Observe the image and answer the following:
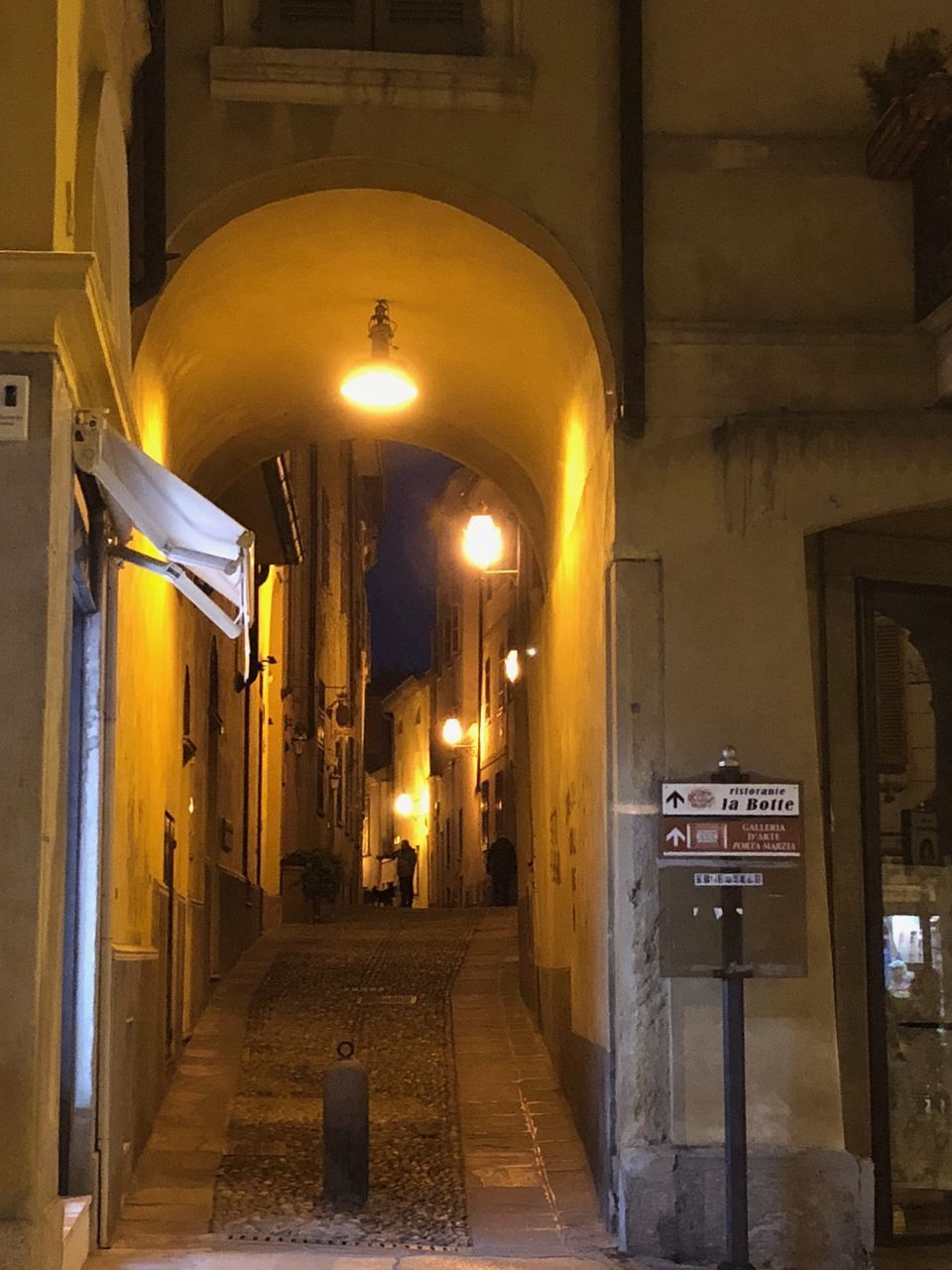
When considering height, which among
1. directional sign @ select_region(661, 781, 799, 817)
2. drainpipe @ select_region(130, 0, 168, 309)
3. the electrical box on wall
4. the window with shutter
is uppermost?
the window with shutter

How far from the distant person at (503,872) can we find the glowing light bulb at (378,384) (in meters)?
15.2

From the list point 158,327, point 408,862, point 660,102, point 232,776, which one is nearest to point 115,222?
point 158,327

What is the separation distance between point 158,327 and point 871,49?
13.4 feet

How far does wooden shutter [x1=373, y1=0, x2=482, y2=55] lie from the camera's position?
8.52 meters

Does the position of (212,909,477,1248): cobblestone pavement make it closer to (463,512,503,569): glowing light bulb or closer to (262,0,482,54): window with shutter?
(463,512,503,569): glowing light bulb

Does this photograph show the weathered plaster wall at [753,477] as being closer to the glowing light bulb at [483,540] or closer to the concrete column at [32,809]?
the concrete column at [32,809]

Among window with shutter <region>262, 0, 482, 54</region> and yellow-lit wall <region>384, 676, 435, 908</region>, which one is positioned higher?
window with shutter <region>262, 0, 482, 54</region>

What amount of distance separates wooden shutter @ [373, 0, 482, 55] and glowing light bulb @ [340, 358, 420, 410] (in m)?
2.20

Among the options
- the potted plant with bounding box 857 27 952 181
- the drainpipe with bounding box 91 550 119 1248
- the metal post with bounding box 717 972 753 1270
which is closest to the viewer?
the metal post with bounding box 717 972 753 1270

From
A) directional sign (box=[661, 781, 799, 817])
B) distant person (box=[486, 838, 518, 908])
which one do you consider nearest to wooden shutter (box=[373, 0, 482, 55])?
directional sign (box=[661, 781, 799, 817])

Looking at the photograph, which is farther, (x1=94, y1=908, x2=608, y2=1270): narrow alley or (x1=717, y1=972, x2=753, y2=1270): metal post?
(x1=94, y1=908, x2=608, y2=1270): narrow alley

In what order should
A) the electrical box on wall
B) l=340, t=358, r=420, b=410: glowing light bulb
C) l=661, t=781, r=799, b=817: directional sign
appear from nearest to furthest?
the electrical box on wall → l=661, t=781, r=799, b=817: directional sign → l=340, t=358, r=420, b=410: glowing light bulb

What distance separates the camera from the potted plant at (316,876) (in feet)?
73.3

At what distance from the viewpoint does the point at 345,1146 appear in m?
8.50
